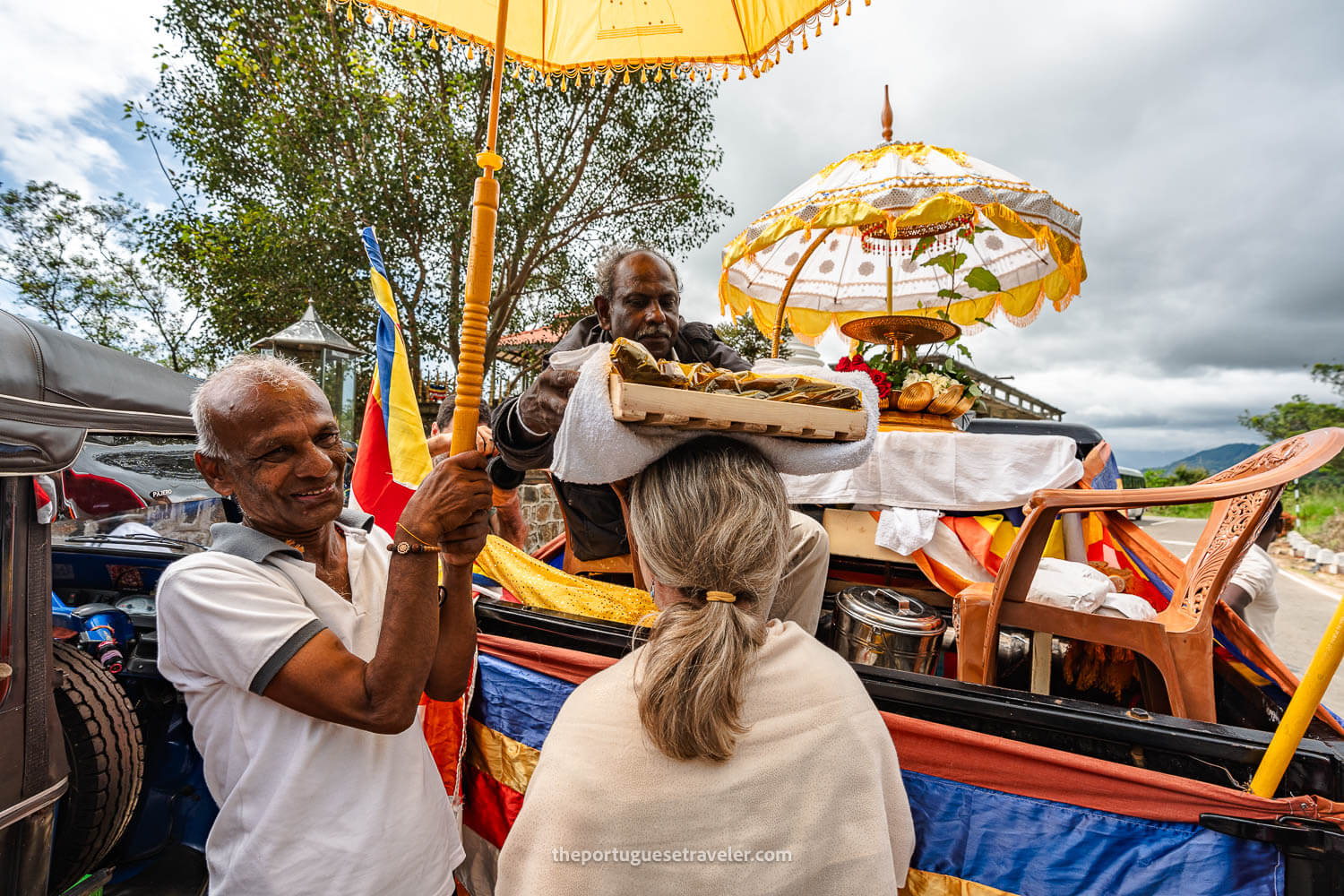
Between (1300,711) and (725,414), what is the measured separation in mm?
1146

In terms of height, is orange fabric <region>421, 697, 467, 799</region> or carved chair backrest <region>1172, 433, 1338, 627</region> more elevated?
carved chair backrest <region>1172, 433, 1338, 627</region>

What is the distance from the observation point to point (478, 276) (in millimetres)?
1195

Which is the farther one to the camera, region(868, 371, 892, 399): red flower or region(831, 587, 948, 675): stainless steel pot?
region(868, 371, 892, 399): red flower

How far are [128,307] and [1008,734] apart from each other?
58.7ft

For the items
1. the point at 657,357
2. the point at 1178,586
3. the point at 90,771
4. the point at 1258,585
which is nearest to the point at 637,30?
the point at 657,357

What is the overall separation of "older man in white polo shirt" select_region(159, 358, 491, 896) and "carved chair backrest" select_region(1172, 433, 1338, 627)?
2240 millimetres

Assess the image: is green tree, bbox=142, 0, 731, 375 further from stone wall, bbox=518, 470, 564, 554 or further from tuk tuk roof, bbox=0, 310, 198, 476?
tuk tuk roof, bbox=0, 310, 198, 476

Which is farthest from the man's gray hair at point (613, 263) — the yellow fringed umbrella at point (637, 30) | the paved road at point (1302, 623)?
the paved road at point (1302, 623)

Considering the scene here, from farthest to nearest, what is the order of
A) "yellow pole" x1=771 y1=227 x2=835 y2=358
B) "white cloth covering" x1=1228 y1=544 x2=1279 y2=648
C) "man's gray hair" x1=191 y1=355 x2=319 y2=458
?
"yellow pole" x1=771 y1=227 x2=835 y2=358 → "white cloth covering" x1=1228 y1=544 x2=1279 y2=648 → "man's gray hair" x1=191 y1=355 x2=319 y2=458

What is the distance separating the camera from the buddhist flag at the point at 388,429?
2039 millimetres

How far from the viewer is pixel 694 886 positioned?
1.04m

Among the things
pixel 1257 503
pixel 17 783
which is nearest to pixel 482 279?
pixel 17 783

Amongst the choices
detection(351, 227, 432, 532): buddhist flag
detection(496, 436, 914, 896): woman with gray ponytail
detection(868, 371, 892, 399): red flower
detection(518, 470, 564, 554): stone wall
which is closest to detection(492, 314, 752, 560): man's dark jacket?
detection(351, 227, 432, 532): buddhist flag

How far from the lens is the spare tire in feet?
6.53
